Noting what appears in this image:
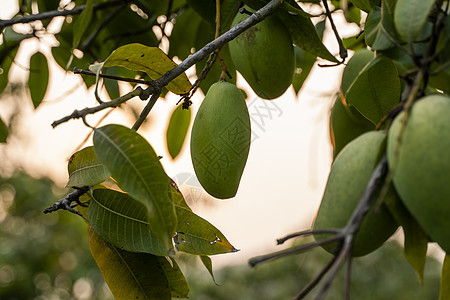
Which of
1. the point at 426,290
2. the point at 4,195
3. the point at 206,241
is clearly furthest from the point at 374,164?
the point at 4,195

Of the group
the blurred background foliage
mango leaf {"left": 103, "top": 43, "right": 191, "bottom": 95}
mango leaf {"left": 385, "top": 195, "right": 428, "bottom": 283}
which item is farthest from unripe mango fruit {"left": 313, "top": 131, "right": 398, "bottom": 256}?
the blurred background foliage

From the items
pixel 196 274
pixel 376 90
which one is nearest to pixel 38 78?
pixel 376 90

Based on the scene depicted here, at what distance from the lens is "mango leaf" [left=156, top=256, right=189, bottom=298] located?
0.52m

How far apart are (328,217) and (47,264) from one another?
403cm

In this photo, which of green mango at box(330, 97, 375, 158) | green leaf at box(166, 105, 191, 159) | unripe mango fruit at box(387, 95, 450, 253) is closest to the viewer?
unripe mango fruit at box(387, 95, 450, 253)

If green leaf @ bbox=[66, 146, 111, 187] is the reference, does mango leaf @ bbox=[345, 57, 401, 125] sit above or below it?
above

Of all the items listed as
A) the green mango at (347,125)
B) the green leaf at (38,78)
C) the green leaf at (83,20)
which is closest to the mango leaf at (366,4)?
the green mango at (347,125)

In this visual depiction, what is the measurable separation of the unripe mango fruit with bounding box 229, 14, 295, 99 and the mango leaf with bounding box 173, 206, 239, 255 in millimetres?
173

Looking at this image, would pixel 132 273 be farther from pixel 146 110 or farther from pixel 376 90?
pixel 376 90

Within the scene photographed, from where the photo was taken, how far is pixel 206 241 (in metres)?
0.49

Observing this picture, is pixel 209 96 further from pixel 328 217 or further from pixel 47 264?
pixel 47 264

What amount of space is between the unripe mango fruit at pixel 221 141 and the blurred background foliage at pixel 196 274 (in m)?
3.14

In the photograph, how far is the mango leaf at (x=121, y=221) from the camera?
1.55 ft

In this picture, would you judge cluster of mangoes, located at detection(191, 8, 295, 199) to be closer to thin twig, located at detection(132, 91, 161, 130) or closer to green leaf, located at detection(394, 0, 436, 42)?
thin twig, located at detection(132, 91, 161, 130)
